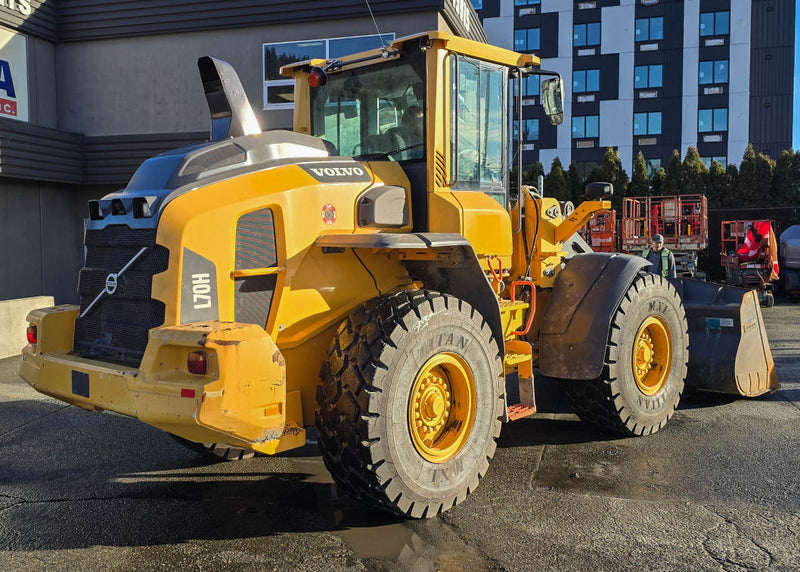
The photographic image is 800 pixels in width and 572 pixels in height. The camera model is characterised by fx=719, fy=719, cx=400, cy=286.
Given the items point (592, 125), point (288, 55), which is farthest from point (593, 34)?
point (288, 55)

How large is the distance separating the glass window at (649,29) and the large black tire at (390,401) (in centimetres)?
3785

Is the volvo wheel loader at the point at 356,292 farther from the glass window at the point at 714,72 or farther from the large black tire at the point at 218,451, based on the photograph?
the glass window at the point at 714,72

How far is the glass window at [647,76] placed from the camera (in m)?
37.6

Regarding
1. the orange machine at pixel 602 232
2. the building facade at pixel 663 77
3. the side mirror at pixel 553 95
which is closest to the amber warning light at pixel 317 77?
the side mirror at pixel 553 95

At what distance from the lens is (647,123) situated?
124 feet

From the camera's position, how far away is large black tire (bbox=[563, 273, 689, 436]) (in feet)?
17.8

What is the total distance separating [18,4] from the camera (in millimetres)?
14195

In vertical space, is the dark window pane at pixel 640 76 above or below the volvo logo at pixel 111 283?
above

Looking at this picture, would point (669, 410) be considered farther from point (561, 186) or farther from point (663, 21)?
point (663, 21)

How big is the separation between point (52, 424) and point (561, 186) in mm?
22797

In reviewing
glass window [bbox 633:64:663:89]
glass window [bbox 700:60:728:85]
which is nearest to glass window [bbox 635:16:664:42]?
glass window [bbox 633:64:663:89]

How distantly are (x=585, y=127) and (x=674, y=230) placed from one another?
19.6 m

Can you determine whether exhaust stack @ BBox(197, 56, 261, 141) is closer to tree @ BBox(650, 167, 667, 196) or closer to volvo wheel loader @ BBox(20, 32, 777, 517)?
volvo wheel loader @ BBox(20, 32, 777, 517)

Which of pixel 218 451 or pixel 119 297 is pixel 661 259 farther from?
pixel 119 297
